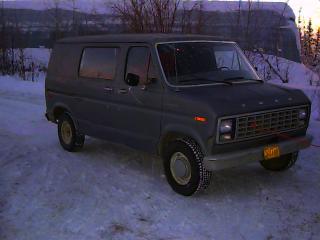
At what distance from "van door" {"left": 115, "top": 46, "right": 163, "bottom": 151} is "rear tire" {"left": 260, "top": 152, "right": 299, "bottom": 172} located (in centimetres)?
164

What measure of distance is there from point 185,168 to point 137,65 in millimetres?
1500

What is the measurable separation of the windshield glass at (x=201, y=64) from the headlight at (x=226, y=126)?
2.70ft

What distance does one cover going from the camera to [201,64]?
248 inches

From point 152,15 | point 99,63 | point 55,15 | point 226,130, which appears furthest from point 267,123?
point 55,15

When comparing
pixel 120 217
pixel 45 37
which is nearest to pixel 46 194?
pixel 120 217

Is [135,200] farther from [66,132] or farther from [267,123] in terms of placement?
[66,132]

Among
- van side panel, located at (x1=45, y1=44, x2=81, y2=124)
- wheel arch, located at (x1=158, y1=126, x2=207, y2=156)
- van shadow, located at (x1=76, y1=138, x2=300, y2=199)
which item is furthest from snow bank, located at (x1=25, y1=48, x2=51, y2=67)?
wheel arch, located at (x1=158, y1=126, x2=207, y2=156)

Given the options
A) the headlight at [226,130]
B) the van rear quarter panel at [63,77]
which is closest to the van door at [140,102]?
the headlight at [226,130]

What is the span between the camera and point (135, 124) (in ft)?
21.2

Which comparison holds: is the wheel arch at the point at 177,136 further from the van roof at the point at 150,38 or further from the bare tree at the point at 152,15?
the bare tree at the point at 152,15

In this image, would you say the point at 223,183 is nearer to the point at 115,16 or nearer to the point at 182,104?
the point at 182,104

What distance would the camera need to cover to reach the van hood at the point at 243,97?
5414 millimetres

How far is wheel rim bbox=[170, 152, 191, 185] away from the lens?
5859 mm

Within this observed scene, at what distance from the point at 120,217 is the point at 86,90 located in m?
2.61
